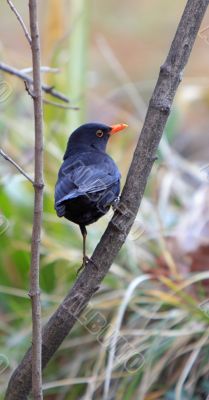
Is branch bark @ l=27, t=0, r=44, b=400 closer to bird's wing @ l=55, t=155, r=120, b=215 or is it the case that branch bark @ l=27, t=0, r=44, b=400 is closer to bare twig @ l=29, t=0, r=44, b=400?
bare twig @ l=29, t=0, r=44, b=400

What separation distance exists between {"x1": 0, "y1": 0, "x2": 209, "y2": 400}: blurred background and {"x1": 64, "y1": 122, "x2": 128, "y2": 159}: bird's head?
33 centimetres

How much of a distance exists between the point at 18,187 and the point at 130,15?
5.68 m

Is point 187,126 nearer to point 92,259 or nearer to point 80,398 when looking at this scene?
point 80,398

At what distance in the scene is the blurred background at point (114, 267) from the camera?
153 inches

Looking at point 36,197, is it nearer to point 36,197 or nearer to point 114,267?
point 36,197

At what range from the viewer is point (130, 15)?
1031cm

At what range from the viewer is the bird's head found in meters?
3.35

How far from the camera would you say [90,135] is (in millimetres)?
3371

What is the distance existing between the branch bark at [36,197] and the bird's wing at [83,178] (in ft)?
1.13

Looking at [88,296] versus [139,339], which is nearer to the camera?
[88,296]

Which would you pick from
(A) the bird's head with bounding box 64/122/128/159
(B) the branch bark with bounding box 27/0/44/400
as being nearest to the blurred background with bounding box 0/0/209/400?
(A) the bird's head with bounding box 64/122/128/159

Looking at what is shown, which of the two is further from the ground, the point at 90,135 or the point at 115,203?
the point at 90,135

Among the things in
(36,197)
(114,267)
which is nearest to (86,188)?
(36,197)

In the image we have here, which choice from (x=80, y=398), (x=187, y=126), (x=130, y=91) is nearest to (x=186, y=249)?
(x=80, y=398)
